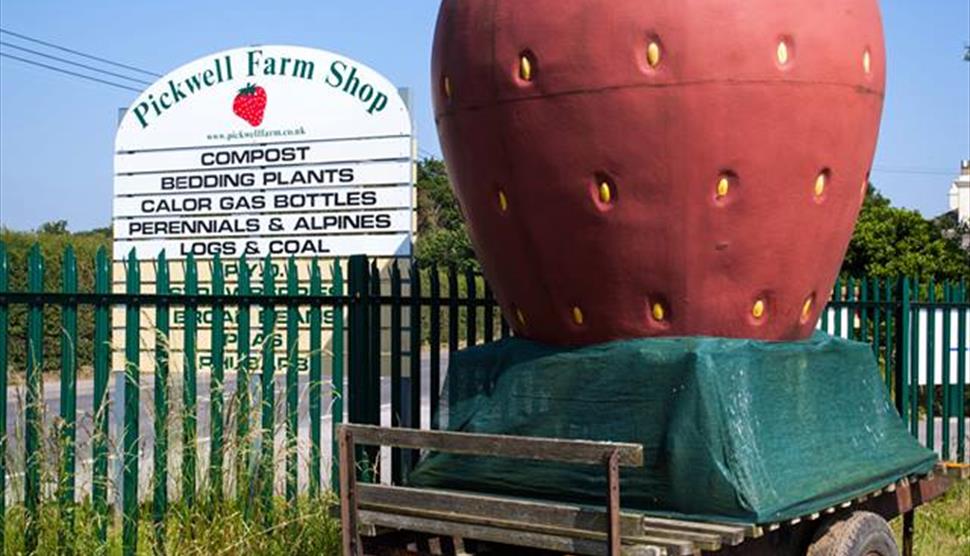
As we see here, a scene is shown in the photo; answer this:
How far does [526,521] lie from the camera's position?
3.31 metres

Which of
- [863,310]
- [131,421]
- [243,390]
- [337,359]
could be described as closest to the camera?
[131,421]

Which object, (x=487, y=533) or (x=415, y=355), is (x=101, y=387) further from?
(x=487, y=533)

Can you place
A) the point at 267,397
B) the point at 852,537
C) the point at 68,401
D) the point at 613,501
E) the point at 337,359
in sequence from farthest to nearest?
1. the point at 337,359
2. the point at 267,397
3. the point at 68,401
4. the point at 852,537
5. the point at 613,501

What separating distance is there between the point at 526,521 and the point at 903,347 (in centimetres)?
505

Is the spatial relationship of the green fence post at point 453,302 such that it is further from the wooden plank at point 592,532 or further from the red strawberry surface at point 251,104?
the red strawberry surface at point 251,104

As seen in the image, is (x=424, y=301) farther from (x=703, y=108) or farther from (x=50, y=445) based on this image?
(x=703, y=108)

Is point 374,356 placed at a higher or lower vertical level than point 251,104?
lower

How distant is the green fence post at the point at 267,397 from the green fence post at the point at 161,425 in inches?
15.3

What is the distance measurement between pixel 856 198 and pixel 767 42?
0.71m

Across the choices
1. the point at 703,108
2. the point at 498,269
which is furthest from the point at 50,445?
the point at 703,108

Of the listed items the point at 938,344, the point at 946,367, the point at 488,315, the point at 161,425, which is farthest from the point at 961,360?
the point at 161,425

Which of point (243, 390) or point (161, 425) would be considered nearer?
→ point (161, 425)

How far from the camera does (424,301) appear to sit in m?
5.38

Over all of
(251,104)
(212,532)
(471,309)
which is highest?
(251,104)
